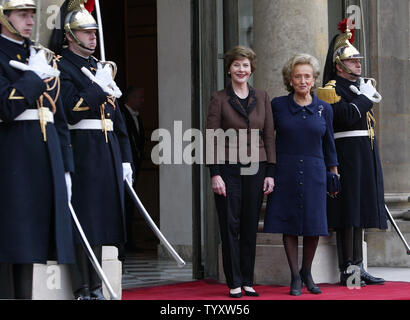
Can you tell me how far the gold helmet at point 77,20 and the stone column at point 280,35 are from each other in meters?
2.61

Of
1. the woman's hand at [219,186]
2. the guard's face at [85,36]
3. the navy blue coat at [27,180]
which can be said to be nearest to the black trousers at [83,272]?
the navy blue coat at [27,180]

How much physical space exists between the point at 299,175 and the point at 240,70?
0.90 metres

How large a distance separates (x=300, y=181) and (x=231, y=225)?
0.64 metres

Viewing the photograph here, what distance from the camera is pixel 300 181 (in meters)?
7.70

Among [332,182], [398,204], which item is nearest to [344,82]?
[332,182]

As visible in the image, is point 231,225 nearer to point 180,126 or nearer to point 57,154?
point 57,154

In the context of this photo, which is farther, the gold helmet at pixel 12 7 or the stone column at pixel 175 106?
the stone column at pixel 175 106

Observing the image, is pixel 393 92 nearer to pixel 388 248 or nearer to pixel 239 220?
pixel 388 248

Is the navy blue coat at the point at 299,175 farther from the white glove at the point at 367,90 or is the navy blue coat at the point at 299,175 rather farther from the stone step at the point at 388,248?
the stone step at the point at 388,248

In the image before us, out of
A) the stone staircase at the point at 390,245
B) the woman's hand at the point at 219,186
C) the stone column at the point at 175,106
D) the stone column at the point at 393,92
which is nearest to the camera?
the woman's hand at the point at 219,186

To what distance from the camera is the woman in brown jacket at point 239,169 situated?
295 inches

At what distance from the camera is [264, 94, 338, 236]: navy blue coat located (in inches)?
302

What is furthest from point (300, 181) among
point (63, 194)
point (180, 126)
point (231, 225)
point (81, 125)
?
point (180, 126)

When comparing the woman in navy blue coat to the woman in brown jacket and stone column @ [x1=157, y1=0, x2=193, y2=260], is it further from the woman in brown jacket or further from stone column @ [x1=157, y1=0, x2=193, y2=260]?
stone column @ [x1=157, y1=0, x2=193, y2=260]
